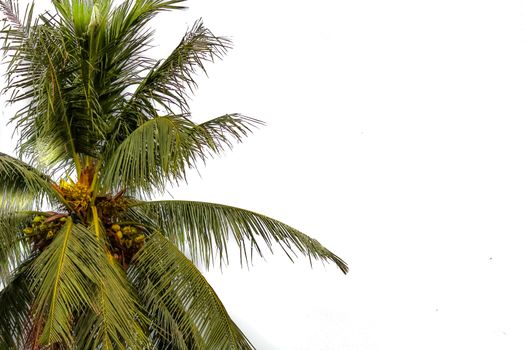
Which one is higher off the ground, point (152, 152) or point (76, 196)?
point (152, 152)

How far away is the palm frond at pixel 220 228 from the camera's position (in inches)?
210

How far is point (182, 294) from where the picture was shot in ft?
16.5

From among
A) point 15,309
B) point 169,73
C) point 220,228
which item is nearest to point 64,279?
point 15,309

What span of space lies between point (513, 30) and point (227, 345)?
3.01 m

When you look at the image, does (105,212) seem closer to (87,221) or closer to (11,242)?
(87,221)

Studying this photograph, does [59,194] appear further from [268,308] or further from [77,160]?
[268,308]

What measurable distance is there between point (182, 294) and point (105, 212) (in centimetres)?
76

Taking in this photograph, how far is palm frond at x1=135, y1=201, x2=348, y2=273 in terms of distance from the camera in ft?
17.5

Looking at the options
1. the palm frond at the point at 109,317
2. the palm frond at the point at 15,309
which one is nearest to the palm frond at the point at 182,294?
the palm frond at the point at 109,317

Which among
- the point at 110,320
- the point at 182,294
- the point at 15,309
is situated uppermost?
the point at 182,294

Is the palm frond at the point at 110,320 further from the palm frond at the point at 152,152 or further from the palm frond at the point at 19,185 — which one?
the palm frond at the point at 19,185

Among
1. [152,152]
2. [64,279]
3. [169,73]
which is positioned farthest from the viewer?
[169,73]

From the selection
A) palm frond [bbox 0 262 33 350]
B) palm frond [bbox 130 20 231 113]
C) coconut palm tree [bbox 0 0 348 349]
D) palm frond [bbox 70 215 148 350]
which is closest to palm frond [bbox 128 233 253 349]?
coconut palm tree [bbox 0 0 348 349]

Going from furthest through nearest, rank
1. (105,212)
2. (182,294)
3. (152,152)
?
(105,212) → (182,294) → (152,152)
